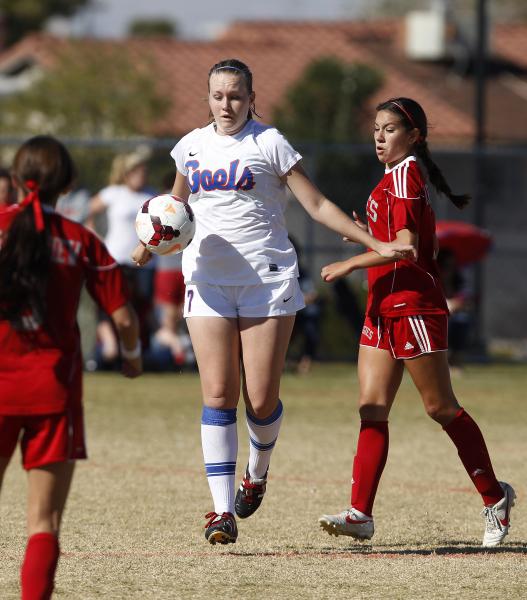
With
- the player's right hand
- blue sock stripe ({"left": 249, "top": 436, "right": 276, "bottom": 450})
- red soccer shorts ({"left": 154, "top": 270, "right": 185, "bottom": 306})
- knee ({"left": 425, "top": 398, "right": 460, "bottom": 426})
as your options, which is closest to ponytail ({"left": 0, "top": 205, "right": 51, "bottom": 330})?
the player's right hand

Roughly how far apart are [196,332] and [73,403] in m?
1.81

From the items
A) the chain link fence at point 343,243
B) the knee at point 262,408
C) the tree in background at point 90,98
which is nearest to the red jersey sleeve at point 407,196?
the knee at point 262,408

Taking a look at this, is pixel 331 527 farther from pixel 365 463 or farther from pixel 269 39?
pixel 269 39

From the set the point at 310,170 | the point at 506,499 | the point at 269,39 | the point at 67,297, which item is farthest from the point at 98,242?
the point at 269,39

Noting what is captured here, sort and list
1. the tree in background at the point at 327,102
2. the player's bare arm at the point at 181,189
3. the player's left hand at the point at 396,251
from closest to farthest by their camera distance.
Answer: the player's left hand at the point at 396,251, the player's bare arm at the point at 181,189, the tree in background at the point at 327,102

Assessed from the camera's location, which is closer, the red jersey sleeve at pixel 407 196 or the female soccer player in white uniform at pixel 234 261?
the red jersey sleeve at pixel 407 196

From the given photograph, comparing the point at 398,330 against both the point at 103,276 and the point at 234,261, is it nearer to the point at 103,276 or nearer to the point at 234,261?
the point at 234,261

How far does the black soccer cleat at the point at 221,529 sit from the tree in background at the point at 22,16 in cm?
5534

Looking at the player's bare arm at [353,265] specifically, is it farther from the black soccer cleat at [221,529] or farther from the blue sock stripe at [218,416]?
the black soccer cleat at [221,529]

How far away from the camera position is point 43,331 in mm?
4797

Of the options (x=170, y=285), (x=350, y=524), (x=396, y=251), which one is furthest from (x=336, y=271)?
(x=170, y=285)

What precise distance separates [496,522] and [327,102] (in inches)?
1004

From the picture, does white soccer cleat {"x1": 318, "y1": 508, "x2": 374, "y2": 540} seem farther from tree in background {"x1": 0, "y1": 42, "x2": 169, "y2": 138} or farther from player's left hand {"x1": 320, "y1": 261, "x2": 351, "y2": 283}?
tree in background {"x1": 0, "y1": 42, "x2": 169, "y2": 138}

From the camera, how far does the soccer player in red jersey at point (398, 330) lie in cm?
655
